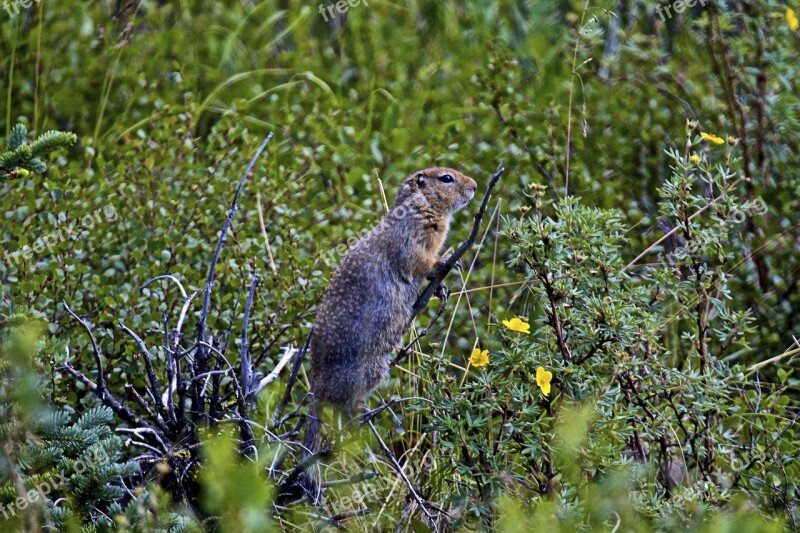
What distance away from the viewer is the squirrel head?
408 centimetres

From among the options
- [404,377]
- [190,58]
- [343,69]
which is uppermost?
[190,58]

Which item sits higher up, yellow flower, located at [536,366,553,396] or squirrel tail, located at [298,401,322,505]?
yellow flower, located at [536,366,553,396]

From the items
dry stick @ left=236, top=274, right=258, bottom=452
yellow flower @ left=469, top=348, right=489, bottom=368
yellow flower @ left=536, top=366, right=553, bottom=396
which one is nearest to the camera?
yellow flower @ left=536, top=366, right=553, bottom=396

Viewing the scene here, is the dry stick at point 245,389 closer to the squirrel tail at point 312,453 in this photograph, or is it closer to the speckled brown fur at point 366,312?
the squirrel tail at point 312,453

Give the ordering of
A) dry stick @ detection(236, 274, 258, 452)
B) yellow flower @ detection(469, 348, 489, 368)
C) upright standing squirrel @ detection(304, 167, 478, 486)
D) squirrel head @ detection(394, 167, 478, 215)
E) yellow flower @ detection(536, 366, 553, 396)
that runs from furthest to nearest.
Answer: squirrel head @ detection(394, 167, 478, 215), upright standing squirrel @ detection(304, 167, 478, 486), dry stick @ detection(236, 274, 258, 452), yellow flower @ detection(469, 348, 489, 368), yellow flower @ detection(536, 366, 553, 396)

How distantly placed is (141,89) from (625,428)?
11.6ft

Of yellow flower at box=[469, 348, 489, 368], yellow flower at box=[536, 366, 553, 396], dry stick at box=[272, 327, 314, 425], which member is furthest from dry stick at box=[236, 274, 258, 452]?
yellow flower at box=[536, 366, 553, 396]

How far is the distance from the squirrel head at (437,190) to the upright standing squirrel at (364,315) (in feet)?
0.70

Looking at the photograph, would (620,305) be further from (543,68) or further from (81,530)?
(543,68)

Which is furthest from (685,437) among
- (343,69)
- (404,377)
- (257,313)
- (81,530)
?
(343,69)

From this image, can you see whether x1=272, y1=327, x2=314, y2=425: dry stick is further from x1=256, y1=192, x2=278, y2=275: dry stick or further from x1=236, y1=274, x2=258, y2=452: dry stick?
x1=256, y1=192, x2=278, y2=275: dry stick

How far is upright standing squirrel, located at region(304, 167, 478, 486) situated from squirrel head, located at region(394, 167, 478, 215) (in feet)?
0.70

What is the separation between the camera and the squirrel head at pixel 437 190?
161 inches

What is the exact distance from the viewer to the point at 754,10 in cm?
489
